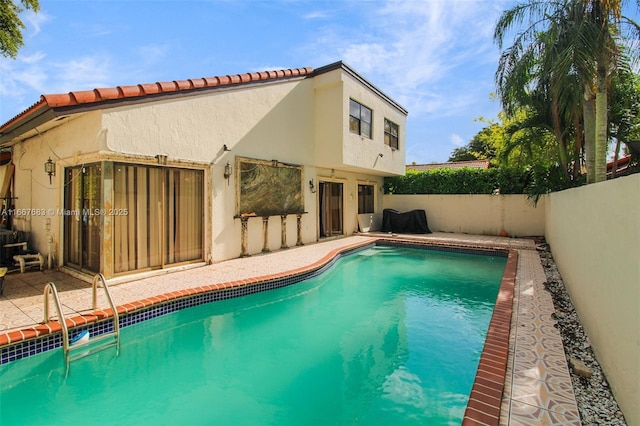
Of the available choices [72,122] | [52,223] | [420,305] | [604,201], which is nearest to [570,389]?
[604,201]

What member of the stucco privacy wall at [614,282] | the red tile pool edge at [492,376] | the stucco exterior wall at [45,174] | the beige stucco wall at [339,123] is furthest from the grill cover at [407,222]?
the stucco exterior wall at [45,174]

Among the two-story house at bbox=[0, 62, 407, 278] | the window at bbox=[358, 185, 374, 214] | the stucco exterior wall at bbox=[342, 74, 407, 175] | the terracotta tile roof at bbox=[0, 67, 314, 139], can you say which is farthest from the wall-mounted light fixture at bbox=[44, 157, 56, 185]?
the window at bbox=[358, 185, 374, 214]

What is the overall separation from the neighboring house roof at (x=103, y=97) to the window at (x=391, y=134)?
8818 mm

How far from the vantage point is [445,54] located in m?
14.1

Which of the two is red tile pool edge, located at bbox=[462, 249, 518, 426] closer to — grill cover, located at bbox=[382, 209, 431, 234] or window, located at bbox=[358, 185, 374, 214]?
grill cover, located at bbox=[382, 209, 431, 234]

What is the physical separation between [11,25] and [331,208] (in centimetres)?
1562

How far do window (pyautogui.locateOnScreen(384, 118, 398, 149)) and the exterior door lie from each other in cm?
408

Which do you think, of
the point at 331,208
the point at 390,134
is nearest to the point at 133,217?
the point at 331,208

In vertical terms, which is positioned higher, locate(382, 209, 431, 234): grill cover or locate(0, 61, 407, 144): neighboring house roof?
locate(0, 61, 407, 144): neighboring house roof

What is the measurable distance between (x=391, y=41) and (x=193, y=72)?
7989mm

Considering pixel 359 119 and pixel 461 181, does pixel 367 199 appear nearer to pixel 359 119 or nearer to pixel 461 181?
pixel 461 181

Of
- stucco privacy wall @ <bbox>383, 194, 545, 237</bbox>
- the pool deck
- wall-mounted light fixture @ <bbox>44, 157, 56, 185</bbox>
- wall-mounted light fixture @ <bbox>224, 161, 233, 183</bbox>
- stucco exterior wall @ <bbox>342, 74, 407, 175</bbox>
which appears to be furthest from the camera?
stucco privacy wall @ <bbox>383, 194, 545, 237</bbox>

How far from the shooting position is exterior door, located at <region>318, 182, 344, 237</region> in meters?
16.5

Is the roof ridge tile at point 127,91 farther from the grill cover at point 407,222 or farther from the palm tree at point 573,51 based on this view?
the grill cover at point 407,222
